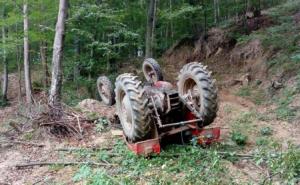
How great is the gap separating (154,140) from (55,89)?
4.37 m

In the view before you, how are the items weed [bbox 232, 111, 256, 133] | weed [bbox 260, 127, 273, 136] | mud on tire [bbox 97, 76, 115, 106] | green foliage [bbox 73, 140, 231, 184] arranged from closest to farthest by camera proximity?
1. green foliage [bbox 73, 140, 231, 184]
2. weed [bbox 260, 127, 273, 136]
3. weed [bbox 232, 111, 256, 133]
4. mud on tire [bbox 97, 76, 115, 106]

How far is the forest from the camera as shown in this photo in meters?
5.09

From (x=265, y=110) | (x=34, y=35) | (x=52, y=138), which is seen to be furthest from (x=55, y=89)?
(x=265, y=110)

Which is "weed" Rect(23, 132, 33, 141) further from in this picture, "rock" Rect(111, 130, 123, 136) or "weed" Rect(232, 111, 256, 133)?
"weed" Rect(232, 111, 256, 133)

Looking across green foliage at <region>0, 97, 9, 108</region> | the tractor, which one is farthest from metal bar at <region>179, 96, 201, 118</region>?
green foliage at <region>0, 97, 9, 108</region>

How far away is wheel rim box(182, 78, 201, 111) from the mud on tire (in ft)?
13.9

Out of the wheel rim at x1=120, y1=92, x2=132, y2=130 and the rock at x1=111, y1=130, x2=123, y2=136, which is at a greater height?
the wheel rim at x1=120, y1=92, x2=132, y2=130

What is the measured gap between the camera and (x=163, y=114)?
609 cm

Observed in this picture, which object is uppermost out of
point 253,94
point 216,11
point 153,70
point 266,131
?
point 216,11

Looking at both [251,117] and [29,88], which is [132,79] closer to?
[251,117]

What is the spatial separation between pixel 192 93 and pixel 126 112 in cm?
138

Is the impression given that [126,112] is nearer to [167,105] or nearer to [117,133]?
[167,105]

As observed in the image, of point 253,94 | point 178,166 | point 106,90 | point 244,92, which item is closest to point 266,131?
point 178,166

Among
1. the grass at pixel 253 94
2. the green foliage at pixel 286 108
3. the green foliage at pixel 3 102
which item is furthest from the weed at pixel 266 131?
the green foliage at pixel 3 102
